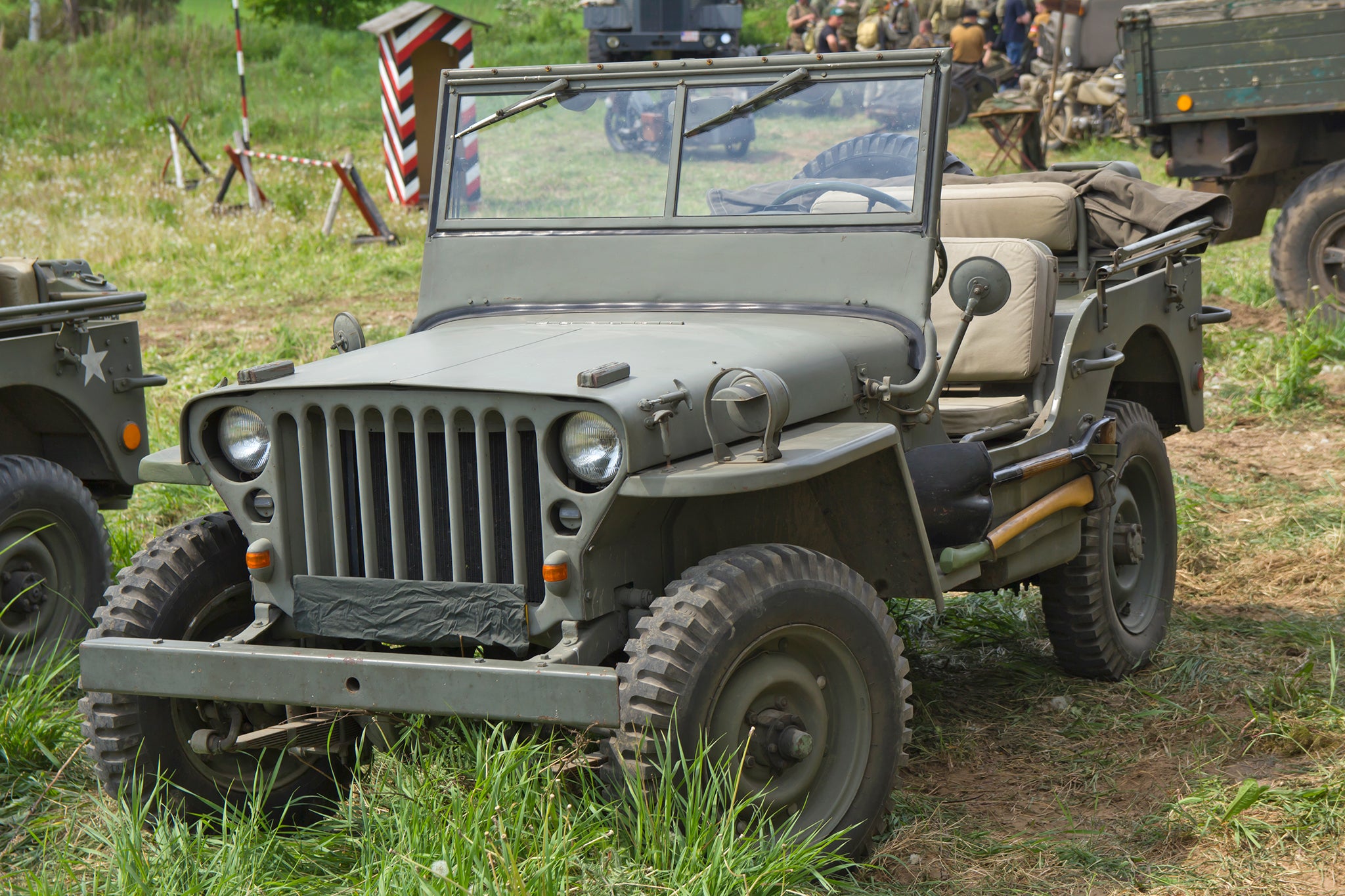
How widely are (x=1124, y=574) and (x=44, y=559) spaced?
351 centimetres

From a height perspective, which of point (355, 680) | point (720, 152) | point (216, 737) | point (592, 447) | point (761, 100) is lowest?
point (216, 737)

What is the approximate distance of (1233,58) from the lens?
31.4 feet

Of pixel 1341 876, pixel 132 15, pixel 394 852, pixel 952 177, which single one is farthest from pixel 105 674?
pixel 132 15

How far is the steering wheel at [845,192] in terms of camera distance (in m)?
4.05

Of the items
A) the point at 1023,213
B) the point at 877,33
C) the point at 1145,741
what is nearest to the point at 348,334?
the point at 1023,213

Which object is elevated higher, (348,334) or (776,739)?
(348,334)

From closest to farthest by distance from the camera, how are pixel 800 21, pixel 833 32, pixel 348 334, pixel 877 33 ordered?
pixel 348 334, pixel 877 33, pixel 833 32, pixel 800 21

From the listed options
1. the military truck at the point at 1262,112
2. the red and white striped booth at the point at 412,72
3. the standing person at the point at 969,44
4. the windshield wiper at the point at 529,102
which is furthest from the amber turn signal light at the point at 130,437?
the standing person at the point at 969,44

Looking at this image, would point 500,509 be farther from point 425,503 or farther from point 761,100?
point 761,100

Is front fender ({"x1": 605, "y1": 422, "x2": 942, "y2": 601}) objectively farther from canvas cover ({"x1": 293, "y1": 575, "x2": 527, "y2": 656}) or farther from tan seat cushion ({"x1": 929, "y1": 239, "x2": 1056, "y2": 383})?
tan seat cushion ({"x1": 929, "y1": 239, "x2": 1056, "y2": 383})

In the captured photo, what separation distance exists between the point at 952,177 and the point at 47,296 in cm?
328

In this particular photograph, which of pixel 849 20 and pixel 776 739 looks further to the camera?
pixel 849 20

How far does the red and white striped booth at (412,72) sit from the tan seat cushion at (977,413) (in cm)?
1132

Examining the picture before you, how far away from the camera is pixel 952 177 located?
562 centimetres
